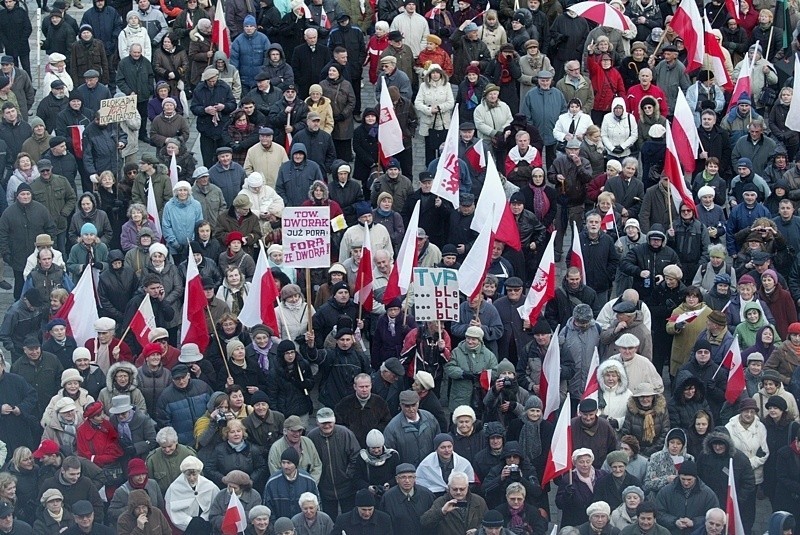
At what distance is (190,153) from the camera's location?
25.4 meters

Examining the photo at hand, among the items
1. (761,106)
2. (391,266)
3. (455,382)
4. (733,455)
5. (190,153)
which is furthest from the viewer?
(761,106)

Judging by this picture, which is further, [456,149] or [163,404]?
[456,149]

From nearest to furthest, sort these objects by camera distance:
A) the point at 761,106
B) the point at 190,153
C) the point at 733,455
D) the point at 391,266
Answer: the point at 733,455, the point at 391,266, the point at 190,153, the point at 761,106

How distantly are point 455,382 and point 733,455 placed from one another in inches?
115

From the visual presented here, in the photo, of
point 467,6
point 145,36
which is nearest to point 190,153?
point 145,36

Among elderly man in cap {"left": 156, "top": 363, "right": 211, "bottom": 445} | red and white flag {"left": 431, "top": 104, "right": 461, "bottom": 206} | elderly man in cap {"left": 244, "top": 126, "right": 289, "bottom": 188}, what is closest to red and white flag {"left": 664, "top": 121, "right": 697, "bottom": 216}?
red and white flag {"left": 431, "top": 104, "right": 461, "bottom": 206}

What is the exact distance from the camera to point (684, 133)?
24609 millimetres

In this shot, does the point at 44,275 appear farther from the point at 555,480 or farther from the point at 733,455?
the point at 733,455

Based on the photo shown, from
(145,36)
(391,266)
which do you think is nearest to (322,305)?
(391,266)

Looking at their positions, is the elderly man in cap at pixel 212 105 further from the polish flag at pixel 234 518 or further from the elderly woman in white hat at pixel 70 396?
the polish flag at pixel 234 518

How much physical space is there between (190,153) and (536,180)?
4.09 meters

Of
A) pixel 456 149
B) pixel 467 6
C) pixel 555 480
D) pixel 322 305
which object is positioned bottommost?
pixel 555 480

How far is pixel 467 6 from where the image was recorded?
2839 cm

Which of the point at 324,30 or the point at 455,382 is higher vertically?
the point at 324,30
